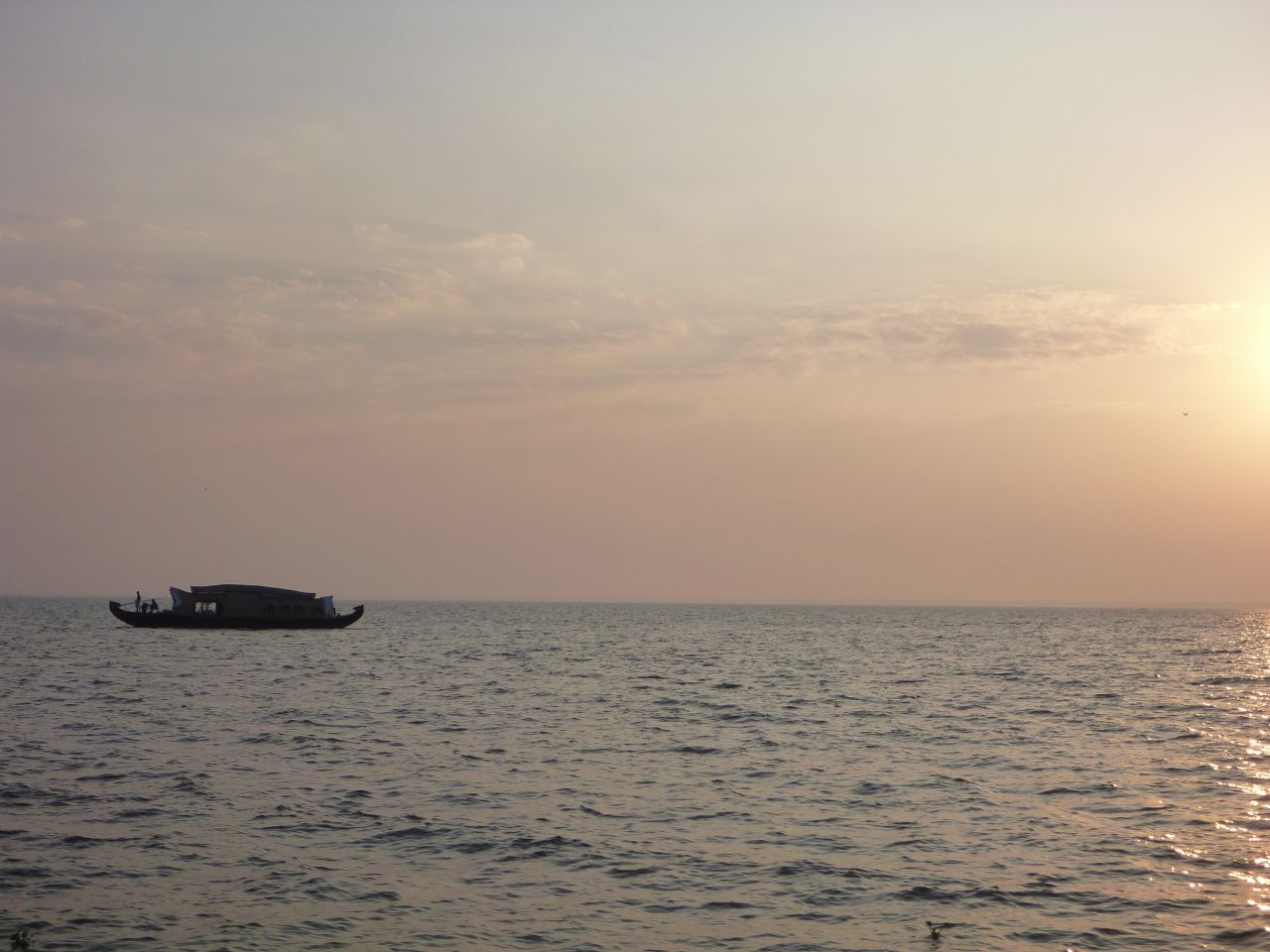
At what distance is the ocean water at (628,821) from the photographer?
1998 cm

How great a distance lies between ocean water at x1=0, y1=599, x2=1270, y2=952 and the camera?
19984 millimetres

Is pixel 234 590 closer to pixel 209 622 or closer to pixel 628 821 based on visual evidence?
pixel 209 622

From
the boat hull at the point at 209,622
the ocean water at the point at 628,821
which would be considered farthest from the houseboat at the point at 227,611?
the ocean water at the point at 628,821

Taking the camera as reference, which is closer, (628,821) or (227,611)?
(628,821)

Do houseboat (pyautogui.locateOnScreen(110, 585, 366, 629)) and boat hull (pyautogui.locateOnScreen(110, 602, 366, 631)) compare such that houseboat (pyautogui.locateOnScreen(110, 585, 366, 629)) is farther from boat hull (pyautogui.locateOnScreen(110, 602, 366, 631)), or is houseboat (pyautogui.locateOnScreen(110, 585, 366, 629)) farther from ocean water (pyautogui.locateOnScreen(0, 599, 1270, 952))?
ocean water (pyautogui.locateOnScreen(0, 599, 1270, 952))

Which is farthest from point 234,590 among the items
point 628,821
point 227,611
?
point 628,821

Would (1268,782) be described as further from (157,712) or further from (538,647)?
(538,647)

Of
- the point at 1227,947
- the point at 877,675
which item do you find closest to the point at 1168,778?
the point at 1227,947

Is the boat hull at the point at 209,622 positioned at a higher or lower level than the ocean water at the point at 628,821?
lower

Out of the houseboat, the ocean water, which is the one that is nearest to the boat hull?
the houseboat

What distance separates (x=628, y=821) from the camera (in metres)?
27.8

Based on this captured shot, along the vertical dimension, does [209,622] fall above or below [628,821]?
below

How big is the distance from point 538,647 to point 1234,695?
69.6 meters

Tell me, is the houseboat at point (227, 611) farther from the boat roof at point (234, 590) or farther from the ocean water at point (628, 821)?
the ocean water at point (628, 821)
